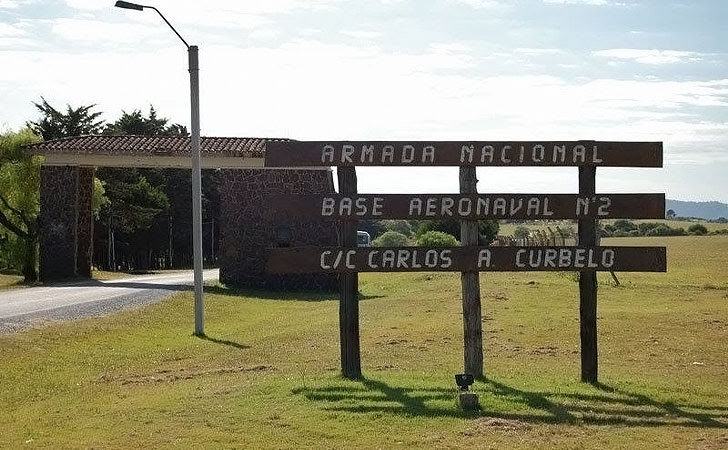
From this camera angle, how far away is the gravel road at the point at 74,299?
19469 millimetres

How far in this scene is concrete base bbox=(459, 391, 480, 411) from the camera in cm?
1025

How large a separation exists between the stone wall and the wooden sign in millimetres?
18340

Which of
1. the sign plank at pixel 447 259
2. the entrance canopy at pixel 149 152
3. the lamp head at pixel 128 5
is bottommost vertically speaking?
the sign plank at pixel 447 259

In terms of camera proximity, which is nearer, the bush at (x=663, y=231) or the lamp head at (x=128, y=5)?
the lamp head at (x=128, y=5)

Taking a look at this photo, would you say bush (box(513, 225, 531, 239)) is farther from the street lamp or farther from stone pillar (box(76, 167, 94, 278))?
the street lamp

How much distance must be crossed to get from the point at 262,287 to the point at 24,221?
10.9 metres

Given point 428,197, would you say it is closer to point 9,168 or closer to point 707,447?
point 707,447

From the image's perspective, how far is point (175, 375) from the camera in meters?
13.2

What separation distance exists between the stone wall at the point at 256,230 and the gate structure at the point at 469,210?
1827 centimetres

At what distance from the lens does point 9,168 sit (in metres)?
34.9

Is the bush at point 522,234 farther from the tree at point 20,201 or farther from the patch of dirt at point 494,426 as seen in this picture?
the patch of dirt at point 494,426

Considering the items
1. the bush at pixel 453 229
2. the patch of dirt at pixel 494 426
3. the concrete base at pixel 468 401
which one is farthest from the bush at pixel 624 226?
the patch of dirt at pixel 494 426

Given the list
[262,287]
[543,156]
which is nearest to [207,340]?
[543,156]

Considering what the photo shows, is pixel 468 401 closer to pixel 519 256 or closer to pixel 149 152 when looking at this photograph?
pixel 519 256
